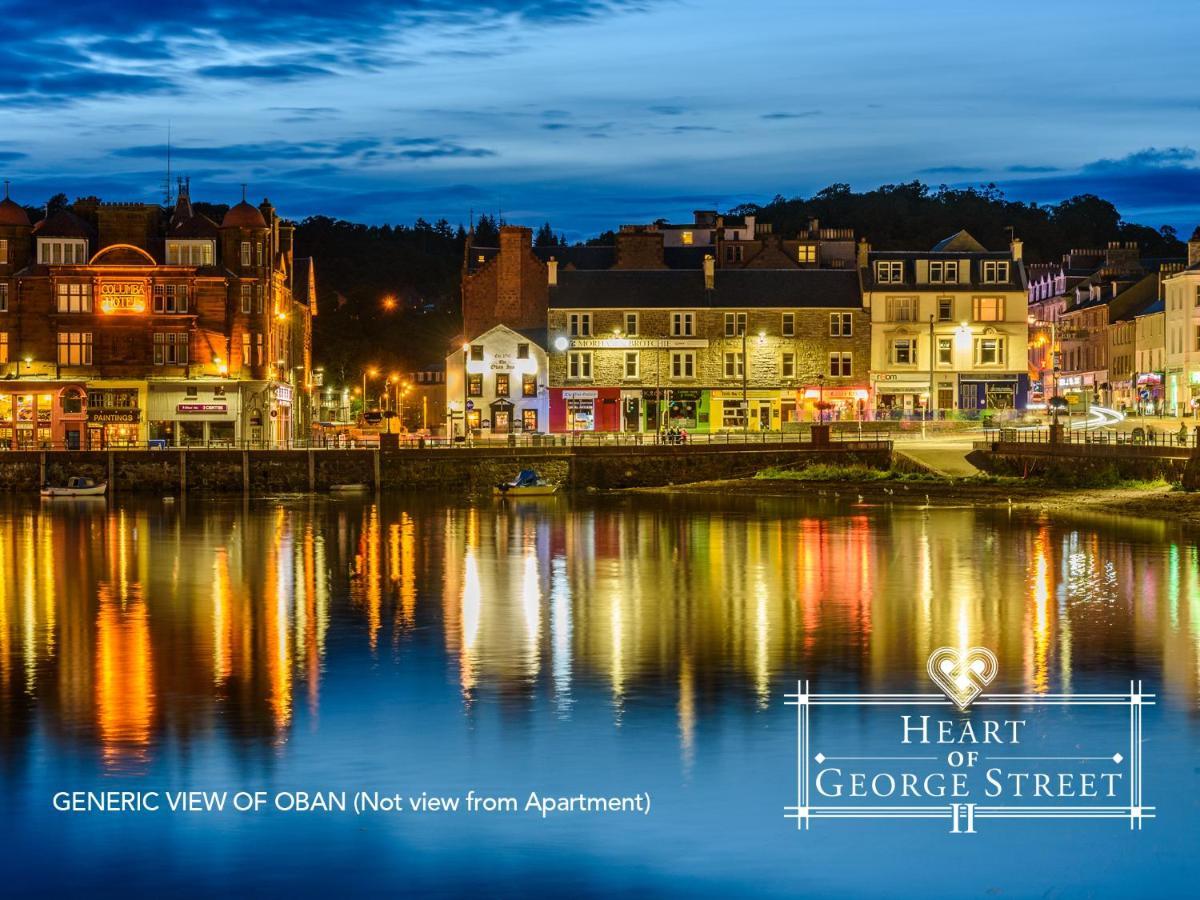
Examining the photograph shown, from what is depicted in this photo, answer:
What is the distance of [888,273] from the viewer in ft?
339

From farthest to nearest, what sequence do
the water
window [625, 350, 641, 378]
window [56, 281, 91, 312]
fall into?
window [625, 350, 641, 378], window [56, 281, 91, 312], the water

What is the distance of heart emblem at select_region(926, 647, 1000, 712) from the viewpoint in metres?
28.6

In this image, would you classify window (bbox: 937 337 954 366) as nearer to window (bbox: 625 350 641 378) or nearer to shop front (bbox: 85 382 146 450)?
window (bbox: 625 350 641 378)

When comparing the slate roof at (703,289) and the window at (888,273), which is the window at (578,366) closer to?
the slate roof at (703,289)

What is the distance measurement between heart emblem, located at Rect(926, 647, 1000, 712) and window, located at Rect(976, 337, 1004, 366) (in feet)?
236

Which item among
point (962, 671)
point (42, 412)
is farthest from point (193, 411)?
point (962, 671)

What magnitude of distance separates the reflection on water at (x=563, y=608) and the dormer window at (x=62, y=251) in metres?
31.6

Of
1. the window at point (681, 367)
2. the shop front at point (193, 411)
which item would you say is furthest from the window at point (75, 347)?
the window at point (681, 367)

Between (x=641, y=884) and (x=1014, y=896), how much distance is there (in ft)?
13.6

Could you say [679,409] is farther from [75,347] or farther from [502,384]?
[75,347]

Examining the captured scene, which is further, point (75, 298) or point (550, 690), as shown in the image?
point (75, 298)

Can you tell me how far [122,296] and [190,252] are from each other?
15.3 ft

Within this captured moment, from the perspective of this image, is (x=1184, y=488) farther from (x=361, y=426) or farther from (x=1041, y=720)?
(x=361, y=426)

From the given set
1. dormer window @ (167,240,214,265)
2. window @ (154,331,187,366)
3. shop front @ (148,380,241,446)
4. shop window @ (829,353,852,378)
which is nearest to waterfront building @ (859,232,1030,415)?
shop window @ (829,353,852,378)
